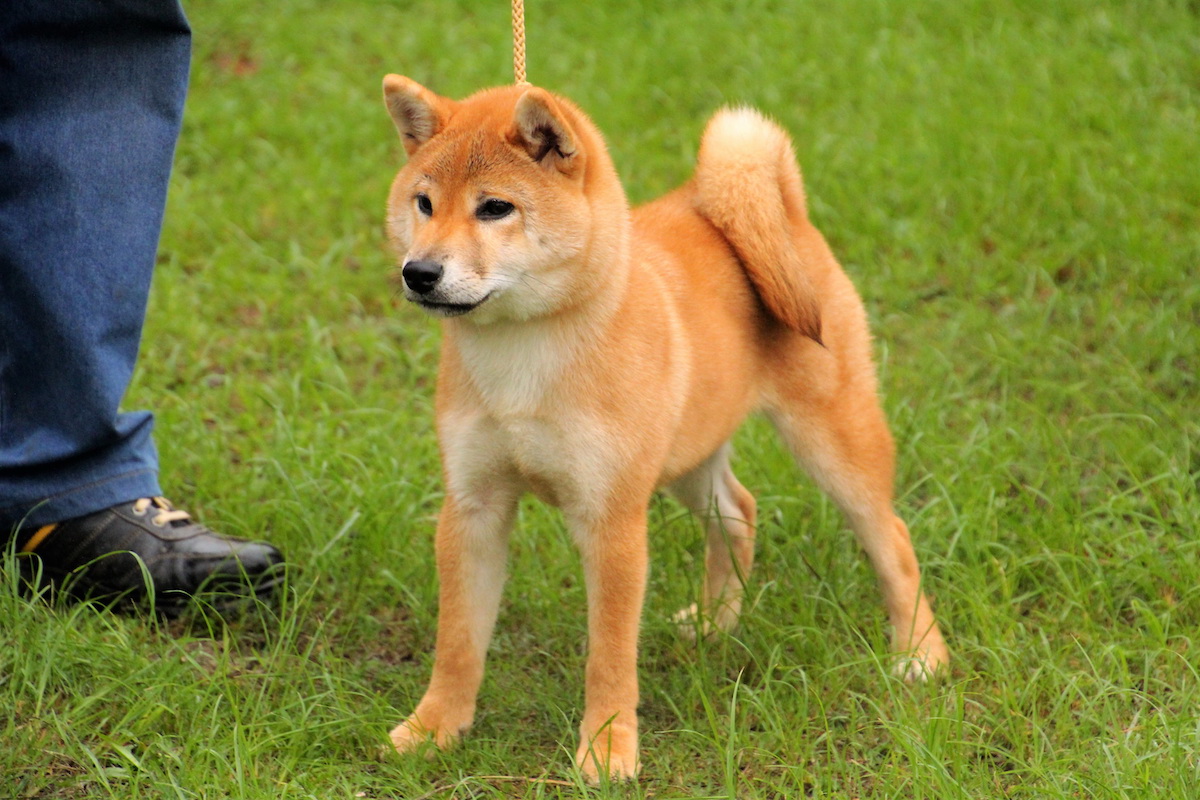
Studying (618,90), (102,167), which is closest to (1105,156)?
(618,90)

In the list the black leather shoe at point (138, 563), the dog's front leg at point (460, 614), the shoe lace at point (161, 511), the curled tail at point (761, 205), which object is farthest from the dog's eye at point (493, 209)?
the shoe lace at point (161, 511)

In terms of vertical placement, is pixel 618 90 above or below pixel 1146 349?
above

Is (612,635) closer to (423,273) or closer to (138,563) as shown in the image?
(423,273)

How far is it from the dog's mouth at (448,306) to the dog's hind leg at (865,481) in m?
1.12

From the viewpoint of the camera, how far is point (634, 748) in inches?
121

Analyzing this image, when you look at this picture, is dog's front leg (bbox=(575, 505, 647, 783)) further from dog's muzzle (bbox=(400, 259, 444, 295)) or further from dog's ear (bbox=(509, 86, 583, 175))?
dog's ear (bbox=(509, 86, 583, 175))

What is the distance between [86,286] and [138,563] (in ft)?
2.51

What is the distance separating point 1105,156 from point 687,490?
3547mm

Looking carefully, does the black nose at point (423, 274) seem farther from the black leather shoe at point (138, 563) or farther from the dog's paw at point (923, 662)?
the dog's paw at point (923, 662)

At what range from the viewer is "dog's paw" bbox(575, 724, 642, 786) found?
299 cm

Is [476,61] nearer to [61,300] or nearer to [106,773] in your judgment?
[61,300]

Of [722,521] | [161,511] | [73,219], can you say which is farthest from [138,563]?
[722,521]

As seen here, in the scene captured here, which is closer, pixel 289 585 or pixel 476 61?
pixel 289 585

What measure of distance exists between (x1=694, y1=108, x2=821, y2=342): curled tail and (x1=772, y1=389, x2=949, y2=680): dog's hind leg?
27 cm
